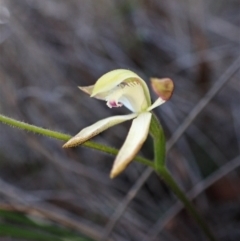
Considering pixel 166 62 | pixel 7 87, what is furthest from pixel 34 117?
pixel 166 62

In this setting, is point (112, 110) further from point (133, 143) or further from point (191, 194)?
point (133, 143)

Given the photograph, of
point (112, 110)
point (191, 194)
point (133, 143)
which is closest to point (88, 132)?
point (133, 143)

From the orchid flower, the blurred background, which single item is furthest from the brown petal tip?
the blurred background

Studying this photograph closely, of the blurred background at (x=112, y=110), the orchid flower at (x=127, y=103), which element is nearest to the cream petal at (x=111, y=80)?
the orchid flower at (x=127, y=103)

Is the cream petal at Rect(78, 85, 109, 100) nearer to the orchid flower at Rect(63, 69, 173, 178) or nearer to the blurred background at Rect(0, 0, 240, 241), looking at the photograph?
the orchid flower at Rect(63, 69, 173, 178)

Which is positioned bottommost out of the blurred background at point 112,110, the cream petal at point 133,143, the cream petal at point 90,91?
the cream petal at point 133,143

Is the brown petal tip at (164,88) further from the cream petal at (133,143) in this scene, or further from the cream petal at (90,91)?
the cream petal at (90,91)

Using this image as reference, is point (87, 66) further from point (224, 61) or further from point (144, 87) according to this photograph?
point (144, 87)
